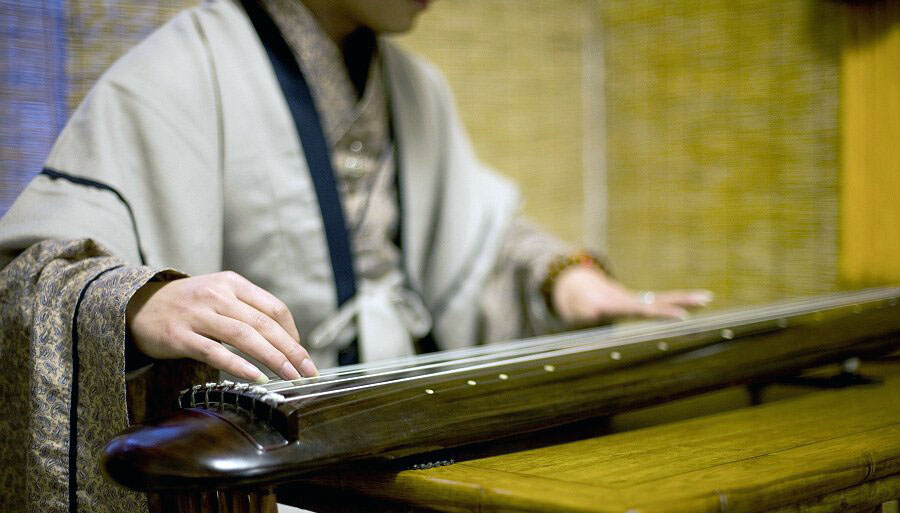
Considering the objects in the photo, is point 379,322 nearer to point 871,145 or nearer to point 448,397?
point 448,397

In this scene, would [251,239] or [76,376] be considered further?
[251,239]

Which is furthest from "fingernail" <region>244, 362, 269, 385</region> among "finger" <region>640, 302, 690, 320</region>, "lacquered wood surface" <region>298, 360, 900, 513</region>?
"finger" <region>640, 302, 690, 320</region>

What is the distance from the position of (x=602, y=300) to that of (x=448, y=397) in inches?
28.9

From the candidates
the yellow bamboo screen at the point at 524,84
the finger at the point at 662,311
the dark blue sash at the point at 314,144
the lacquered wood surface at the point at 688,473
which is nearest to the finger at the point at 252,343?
the lacquered wood surface at the point at 688,473

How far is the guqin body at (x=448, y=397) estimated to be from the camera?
58 centimetres

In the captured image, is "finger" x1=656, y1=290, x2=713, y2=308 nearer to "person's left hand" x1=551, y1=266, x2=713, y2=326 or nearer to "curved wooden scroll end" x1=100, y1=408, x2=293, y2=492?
"person's left hand" x1=551, y1=266, x2=713, y2=326

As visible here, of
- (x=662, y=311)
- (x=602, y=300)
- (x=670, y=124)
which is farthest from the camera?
(x=670, y=124)

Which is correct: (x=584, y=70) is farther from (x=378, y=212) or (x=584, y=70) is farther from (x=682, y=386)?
(x=682, y=386)

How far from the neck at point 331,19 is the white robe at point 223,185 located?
0.14 m

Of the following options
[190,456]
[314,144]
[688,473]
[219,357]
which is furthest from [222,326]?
[314,144]

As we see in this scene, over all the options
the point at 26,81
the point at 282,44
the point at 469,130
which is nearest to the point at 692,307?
the point at 282,44

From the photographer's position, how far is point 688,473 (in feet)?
2.09

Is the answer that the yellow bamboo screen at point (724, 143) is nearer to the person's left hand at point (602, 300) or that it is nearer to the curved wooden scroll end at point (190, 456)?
the person's left hand at point (602, 300)

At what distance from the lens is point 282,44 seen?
1277mm
